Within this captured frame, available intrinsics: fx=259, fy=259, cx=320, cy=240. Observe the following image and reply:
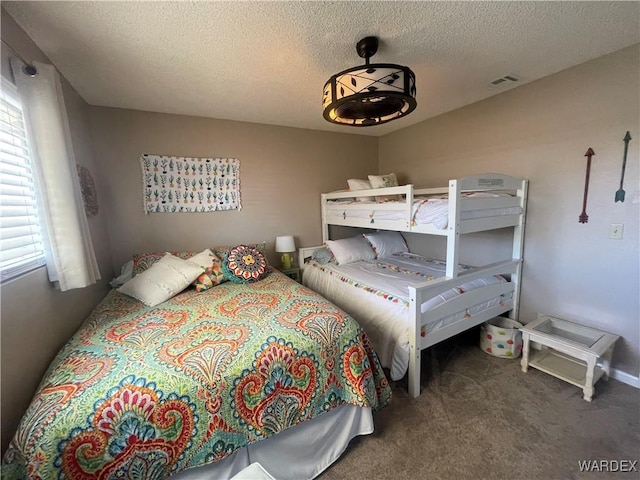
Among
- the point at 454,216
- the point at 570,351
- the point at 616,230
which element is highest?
the point at 454,216

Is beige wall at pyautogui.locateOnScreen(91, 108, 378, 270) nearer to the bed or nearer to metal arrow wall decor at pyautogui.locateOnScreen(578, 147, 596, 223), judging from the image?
the bed

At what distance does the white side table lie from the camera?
1.66 meters

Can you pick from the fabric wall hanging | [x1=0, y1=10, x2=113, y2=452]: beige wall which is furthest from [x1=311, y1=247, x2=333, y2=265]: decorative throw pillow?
[x1=0, y1=10, x2=113, y2=452]: beige wall

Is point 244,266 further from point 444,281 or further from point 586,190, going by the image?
point 586,190

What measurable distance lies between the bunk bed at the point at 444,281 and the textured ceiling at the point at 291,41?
0.82 meters

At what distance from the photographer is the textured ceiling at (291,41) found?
1.27 metres

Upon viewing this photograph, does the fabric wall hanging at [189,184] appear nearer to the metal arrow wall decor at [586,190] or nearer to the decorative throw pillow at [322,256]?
the decorative throw pillow at [322,256]

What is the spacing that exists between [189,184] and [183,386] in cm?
215

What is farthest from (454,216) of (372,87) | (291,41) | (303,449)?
(303,449)

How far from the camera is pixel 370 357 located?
59.5 inches

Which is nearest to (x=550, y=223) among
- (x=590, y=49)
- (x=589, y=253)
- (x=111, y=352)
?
(x=589, y=253)

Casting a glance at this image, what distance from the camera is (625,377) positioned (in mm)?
1819

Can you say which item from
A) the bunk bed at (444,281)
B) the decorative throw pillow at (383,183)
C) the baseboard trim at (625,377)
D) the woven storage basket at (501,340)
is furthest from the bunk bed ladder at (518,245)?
the decorative throw pillow at (383,183)

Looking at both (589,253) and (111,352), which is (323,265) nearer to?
(111,352)
